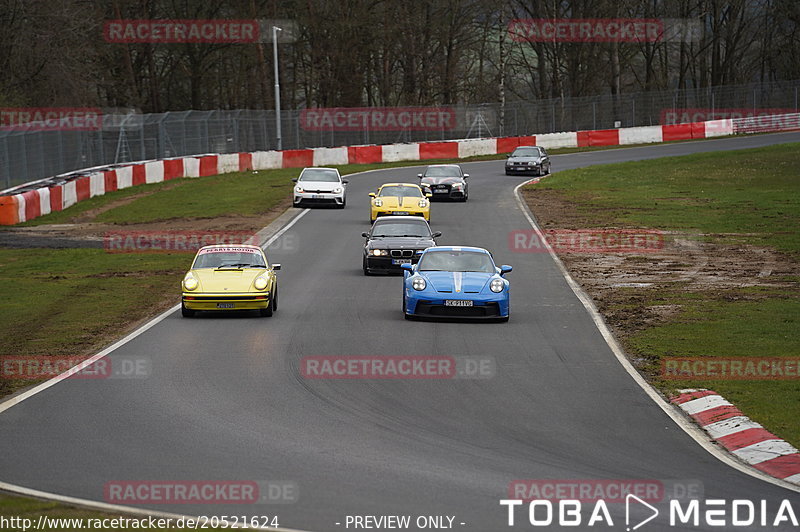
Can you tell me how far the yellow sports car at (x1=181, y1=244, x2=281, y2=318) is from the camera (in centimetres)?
1973

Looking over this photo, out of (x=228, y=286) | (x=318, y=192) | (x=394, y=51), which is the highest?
(x=394, y=51)

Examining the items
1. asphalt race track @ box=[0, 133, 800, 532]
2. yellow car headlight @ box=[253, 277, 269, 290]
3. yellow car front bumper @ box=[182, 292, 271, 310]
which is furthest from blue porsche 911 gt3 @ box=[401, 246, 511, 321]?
yellow car front bumper @ box=[182, 292, 271, 310]

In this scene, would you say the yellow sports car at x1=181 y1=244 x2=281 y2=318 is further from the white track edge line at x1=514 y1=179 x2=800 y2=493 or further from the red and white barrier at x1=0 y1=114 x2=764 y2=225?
the red and white barrier at x1=0 y1=114 x2=764 y2=225

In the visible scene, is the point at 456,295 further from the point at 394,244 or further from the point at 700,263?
the point at 700,263

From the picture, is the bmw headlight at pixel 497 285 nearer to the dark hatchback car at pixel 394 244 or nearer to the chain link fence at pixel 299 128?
the dark hatchback car at pixel 394 244

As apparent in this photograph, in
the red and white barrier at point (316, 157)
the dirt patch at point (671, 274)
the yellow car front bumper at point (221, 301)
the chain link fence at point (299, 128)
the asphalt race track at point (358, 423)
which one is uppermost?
the chain link fence at point (299, 128)

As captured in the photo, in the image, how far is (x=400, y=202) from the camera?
34.8 meters

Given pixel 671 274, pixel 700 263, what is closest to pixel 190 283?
pixel 671 274

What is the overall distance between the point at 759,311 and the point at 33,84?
133 feet

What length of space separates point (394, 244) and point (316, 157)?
3397cm

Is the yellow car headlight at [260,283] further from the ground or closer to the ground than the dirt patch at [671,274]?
further from the ground

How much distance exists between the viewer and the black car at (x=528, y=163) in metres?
52.7

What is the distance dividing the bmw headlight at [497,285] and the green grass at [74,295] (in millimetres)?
6340

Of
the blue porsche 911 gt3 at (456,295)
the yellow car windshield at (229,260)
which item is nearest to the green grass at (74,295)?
the yellow car windshield at (229,260)
